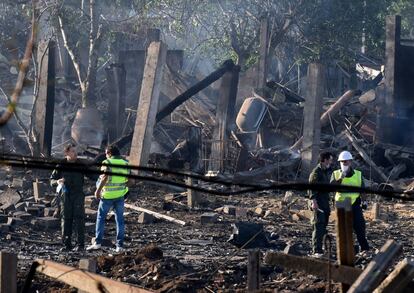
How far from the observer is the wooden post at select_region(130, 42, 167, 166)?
71.1ft

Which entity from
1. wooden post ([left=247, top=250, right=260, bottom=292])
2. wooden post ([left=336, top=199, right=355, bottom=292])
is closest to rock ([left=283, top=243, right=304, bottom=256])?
wooden post ([left=247, top=250, right=260, bottom=292])

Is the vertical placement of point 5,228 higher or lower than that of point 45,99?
lower

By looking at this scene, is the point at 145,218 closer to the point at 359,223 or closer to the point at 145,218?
the point at 145,218

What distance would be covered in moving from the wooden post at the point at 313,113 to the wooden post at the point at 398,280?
1761cm

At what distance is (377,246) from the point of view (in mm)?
15445

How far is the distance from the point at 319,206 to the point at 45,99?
1069 cm

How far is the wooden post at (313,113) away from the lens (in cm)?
2253

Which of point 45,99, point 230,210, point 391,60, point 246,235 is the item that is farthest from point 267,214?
point 391,60

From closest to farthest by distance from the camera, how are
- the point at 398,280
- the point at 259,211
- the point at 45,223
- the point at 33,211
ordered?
the point at 398,280 → the point at 45,223 → the point at 33,211 → the point at 259,211

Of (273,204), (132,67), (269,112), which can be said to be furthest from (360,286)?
(132,67)

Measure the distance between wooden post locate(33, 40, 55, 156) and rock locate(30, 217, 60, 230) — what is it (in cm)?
629

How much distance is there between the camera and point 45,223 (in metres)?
16.8

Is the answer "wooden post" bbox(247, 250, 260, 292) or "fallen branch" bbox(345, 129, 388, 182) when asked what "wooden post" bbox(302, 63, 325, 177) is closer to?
"fallen branch" bbox(345, 129, 388, 182)

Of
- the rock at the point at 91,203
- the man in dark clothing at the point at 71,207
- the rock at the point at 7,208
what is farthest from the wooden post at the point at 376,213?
the rock at the point at 7,208
